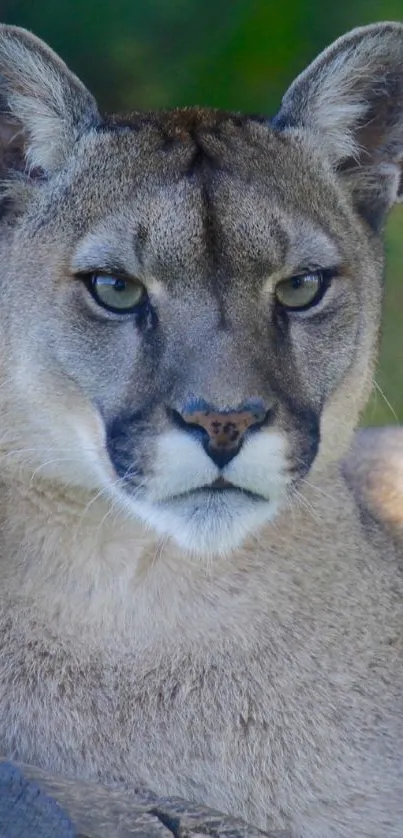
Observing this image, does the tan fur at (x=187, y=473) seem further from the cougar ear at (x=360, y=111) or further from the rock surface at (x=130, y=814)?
the rock surface at (x=130, y=814)

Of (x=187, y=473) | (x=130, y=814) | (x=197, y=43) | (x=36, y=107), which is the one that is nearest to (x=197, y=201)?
(x=36, y=107)

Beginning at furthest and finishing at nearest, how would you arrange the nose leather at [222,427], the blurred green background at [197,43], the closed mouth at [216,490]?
the blurred green background at [197,43] < the closed mouth at [216,490] < the nose leather at [222,427]

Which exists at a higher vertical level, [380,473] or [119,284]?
[119,284]

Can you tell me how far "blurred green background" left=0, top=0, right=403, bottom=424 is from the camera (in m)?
5.61

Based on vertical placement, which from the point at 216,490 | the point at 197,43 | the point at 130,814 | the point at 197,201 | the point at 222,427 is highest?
the point at 197,43

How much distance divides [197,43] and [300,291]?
2.89m

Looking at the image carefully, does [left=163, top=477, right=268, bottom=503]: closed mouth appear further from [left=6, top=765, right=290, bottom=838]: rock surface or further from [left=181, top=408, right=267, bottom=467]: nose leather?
[left=6, top=765, right=290, bottom=838]: rock surface

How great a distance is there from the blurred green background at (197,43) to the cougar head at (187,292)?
2249 millimetres

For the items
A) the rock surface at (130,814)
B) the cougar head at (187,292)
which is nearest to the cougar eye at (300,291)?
the cougar head at (187,292)

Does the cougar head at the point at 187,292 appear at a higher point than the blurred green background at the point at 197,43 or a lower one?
lower

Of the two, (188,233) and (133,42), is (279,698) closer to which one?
(188,233)

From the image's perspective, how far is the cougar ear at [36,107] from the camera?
10.7ft

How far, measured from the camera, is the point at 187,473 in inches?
113

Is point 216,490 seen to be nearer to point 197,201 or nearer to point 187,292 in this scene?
point 187,292
